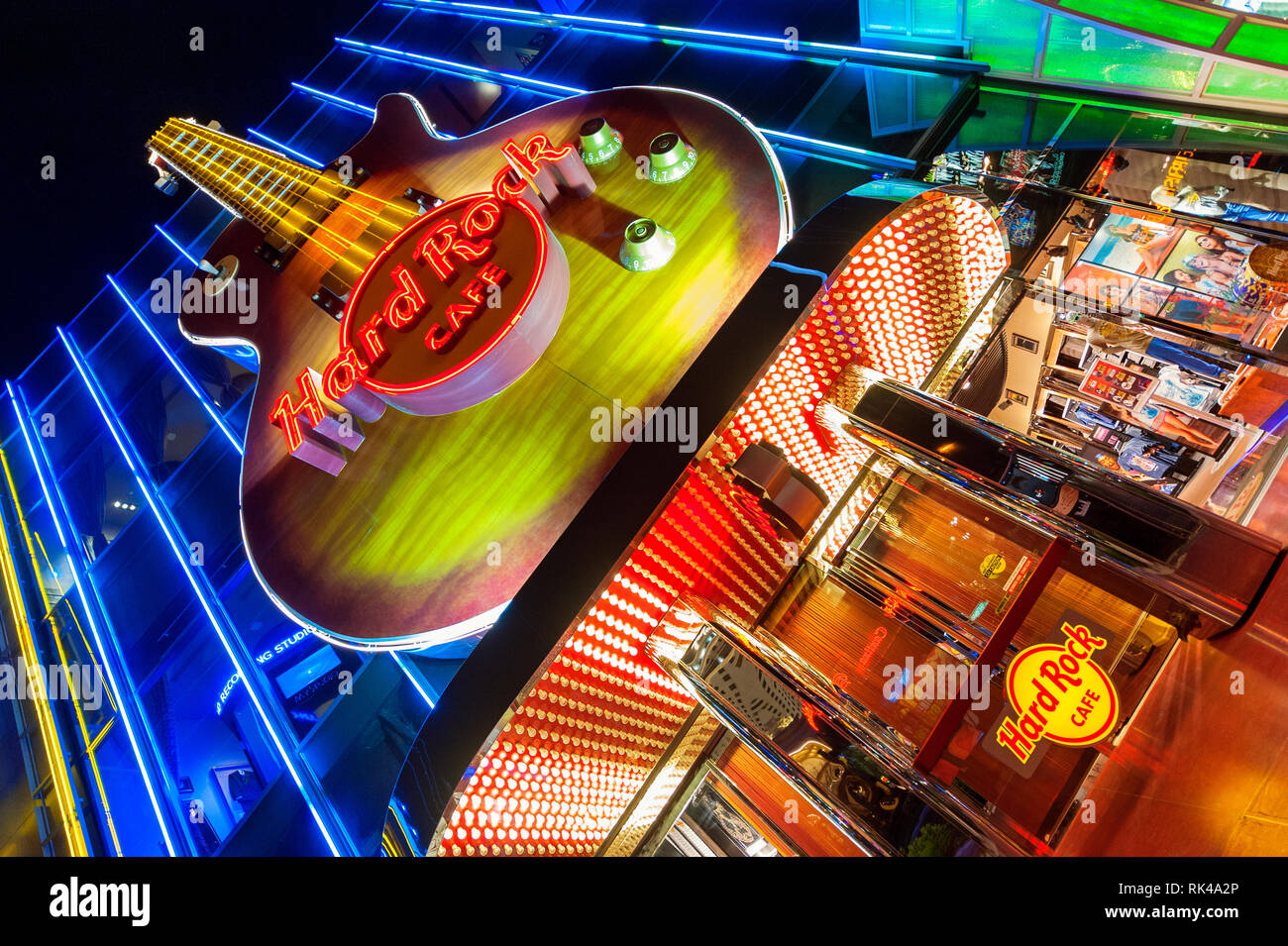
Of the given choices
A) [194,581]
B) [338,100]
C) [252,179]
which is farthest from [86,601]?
[338,100]

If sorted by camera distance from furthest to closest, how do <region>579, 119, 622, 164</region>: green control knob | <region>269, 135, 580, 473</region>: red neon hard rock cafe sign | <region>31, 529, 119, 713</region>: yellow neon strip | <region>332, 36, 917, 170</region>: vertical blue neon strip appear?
1. <region>31, 529, 119, 713</region>: yellow neon strip
2. <region>579, 119, 622, 164</region>: green control knob
3. <region>332, 36, 917, 170</region>: vertical blue neon strip
4. <region>269, 135, 580, 473</region>: red neon hard rock cafe sign

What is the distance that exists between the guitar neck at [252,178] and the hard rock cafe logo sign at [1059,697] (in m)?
8.07

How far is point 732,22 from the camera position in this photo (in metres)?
7.29

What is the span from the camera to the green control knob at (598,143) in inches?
228

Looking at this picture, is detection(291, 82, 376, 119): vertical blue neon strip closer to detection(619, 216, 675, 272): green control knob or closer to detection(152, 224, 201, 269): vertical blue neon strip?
detection(152, 224, 201, 269): vertical blue neon strip

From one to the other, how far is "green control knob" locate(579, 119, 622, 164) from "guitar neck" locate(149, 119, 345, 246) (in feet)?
10.9

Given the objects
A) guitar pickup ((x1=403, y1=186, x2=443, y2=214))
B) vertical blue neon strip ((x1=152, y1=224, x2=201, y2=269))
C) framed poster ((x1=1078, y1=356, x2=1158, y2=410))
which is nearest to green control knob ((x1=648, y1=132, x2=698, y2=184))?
guitar pickup ((x1=403, y1=186, x2=443, y2=214))

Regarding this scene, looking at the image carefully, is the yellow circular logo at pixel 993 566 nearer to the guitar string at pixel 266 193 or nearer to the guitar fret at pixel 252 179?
the guitar string at pixel 266 193

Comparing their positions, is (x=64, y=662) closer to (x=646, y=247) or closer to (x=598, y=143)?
(x=646, y=247)

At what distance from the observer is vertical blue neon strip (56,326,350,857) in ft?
16.5

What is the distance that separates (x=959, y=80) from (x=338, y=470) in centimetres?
659

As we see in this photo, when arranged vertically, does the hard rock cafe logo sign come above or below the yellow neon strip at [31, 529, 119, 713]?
above

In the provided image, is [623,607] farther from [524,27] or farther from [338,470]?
[524,27]
